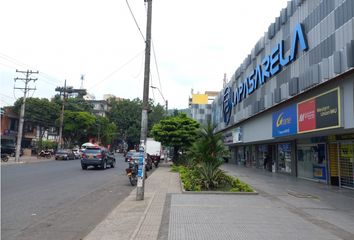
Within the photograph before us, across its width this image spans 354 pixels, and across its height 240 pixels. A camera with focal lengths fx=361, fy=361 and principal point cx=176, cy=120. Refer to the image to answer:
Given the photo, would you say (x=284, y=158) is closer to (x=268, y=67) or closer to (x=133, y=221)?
(x=268, y=67)

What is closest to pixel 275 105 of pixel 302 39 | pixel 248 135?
pixel 302 39

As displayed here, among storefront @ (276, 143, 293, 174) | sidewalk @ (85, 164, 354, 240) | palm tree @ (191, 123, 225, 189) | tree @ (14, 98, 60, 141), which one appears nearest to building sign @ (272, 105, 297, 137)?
storefront @ (276, 143, 293, 174)

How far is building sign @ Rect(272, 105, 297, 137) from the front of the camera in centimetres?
2008

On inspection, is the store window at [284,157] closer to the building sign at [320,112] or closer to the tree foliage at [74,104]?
the building sign at [320,112]

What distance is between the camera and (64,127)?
6650 centimetres

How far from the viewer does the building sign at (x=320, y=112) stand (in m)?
15.0

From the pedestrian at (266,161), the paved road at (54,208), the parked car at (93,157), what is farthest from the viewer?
the pedestrian at (266,161)

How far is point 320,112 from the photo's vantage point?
54.1 feet

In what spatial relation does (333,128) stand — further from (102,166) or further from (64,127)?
(64,127)

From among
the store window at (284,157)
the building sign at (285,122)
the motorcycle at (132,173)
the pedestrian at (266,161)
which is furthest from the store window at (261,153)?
the motorcycle at (132,173)

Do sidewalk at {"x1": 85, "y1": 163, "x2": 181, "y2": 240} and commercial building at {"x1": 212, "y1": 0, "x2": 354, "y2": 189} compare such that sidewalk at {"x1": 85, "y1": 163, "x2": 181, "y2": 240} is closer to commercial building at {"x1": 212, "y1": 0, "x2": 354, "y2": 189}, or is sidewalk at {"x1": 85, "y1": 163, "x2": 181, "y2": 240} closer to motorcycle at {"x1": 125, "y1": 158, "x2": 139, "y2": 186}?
motorcycle at {"x1": 125, "y1": 158, "x2": 139, "y2": 186}

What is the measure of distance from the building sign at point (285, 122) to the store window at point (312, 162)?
215 centimetres

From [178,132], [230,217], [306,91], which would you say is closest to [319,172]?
[306,91]

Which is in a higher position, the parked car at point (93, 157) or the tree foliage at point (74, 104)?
the tree foliage at point (74, 104)
